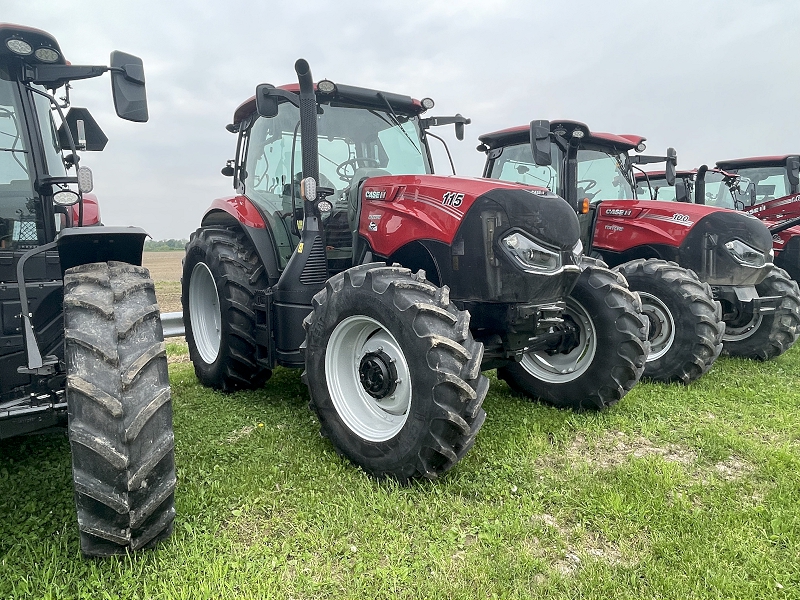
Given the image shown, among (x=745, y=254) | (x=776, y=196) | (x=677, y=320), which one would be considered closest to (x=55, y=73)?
(x=677, y=320)

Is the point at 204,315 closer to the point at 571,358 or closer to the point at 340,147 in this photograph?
the point at 340,147

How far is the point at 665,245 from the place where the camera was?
217 inches

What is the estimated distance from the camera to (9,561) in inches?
84.8

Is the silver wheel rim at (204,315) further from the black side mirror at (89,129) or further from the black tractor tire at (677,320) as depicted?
the black tractor tire at (677,320)

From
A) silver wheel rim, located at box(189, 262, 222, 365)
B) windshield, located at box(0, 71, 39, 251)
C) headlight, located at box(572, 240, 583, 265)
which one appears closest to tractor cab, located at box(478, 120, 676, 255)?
headlight, located at box(572, 240, 583, 265)

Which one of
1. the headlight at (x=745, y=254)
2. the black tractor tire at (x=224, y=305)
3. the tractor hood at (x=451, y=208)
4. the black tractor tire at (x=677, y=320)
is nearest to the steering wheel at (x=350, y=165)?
the tractor hood at (x=451, y=208)

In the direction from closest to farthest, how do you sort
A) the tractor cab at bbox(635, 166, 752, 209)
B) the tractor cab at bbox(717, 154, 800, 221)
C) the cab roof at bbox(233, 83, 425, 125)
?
the cab roof at bbox(233, 83, 425, 125)
the tractor cab at bbox(635, 166, 752, 209)
the tractor cab at bbox(717, 154, 800, 221)

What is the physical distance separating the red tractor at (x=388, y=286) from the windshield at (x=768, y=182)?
22.5ft

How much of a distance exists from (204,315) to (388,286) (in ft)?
9.22

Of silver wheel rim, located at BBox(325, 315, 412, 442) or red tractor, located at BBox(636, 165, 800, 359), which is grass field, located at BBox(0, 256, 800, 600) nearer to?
silver wheel rim, located at BBox(325, 315, 412, 442)

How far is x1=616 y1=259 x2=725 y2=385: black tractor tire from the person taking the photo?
15.5 feet

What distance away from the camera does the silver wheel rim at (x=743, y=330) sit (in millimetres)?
5824

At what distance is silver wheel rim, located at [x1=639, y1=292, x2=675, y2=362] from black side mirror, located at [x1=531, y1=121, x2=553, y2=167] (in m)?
1.75

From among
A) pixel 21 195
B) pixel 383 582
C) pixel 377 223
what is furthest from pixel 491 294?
pixel 21 195
